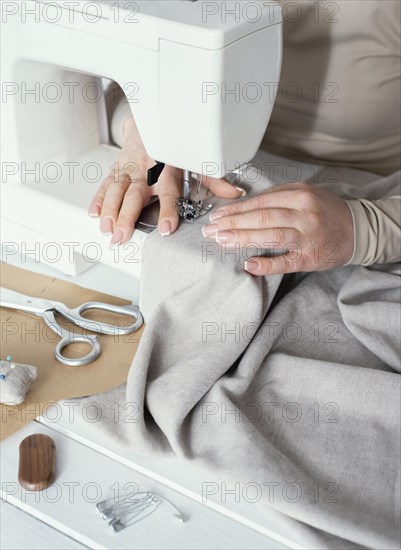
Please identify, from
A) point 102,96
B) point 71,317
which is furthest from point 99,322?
point 102,96

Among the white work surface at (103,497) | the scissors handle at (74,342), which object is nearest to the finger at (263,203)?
the scissors handle at (74,342)

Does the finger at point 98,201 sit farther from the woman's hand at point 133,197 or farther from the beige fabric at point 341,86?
the beige fabric at point 341,86

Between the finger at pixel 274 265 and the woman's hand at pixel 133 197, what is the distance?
13 cm

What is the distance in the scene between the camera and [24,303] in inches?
48.3

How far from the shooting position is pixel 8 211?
53.9 inches

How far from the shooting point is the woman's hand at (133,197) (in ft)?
3.99

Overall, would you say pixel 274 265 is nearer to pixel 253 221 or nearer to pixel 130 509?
pixel 253 221

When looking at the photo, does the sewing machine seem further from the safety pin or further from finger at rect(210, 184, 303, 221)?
the safety pin

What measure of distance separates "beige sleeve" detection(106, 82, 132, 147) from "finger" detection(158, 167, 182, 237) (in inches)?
7.7

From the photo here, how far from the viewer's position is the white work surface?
35.9 inches

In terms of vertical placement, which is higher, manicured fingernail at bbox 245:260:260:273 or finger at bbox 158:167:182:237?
finger at bbox 158:167:182:237

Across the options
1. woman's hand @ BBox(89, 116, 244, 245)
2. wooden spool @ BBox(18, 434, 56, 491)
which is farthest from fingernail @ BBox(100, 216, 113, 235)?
wooden spool @ BBox(18, 434, 56, 491)

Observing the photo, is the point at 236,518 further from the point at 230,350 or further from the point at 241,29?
the point at 241,29

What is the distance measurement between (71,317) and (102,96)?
0.41 meters
